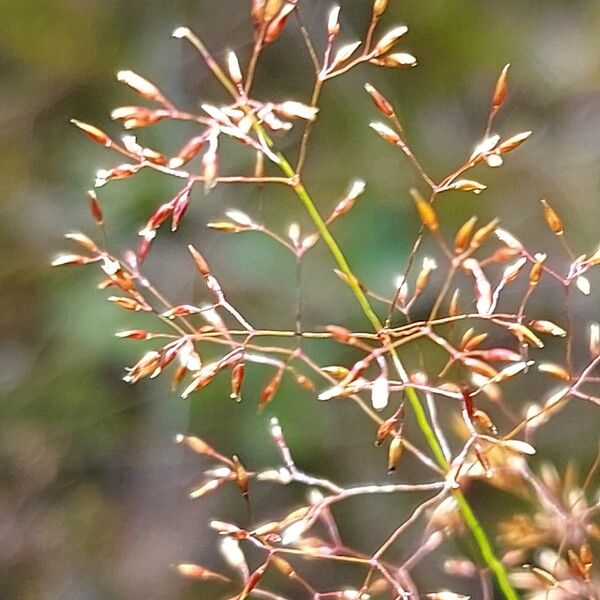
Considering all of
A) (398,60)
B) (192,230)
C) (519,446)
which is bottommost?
(192,230)

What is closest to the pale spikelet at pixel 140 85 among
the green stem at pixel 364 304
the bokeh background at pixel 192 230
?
the green stem at pixel 364 304

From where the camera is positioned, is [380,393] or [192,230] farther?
[192,230]

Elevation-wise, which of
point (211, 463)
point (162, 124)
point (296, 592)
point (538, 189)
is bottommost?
point (296, 592)

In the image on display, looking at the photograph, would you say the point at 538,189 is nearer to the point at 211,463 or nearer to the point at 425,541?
the point at 211,463

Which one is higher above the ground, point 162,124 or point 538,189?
point 162,124

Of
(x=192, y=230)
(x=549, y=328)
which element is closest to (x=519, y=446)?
(x=549, y=328)

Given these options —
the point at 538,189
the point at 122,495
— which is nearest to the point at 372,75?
the point at 538,189

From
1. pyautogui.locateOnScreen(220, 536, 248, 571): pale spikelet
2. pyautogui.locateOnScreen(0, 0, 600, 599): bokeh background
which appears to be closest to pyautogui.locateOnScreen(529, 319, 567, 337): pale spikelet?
pyautogui.locateOnScreen(220, 536, 248, 571): pale spikelet

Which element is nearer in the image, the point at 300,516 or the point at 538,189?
the point at 300,516

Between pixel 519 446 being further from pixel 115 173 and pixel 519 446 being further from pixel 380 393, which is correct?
pixel 115 173
